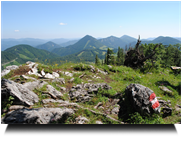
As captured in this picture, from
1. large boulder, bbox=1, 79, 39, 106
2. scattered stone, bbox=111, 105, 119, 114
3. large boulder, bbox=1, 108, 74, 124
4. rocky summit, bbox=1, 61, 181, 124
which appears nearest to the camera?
large boulder, bbox=1, 108, 74, 124

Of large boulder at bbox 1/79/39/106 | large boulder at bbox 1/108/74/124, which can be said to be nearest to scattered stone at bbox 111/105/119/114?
large boulder at bbox 1/108/74/124

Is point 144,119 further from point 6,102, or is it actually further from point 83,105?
point 6,102

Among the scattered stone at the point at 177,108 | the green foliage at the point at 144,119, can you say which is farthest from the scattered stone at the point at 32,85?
the scattered stone at the point at 177,108

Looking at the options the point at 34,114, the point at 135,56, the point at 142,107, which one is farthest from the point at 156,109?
the point at 135,56

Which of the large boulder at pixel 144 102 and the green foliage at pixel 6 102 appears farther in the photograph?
the large boulder at pixel 144 102

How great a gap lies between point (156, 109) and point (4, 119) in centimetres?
938

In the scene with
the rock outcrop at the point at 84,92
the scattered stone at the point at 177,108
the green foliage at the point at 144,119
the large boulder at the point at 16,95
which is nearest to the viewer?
the large boulder at the point at 16,95

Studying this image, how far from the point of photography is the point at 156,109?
6.69 metres

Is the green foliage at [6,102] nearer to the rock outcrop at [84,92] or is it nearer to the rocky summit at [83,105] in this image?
the rocky summit at [83,105]

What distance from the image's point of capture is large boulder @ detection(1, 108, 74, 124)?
4594mm

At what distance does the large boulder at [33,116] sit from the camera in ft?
15.1

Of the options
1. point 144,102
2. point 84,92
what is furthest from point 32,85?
point 144,102

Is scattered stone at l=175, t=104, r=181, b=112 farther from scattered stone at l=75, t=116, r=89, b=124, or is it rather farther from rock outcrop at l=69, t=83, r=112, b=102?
scattered stone at l=75, t=116, r=89, b=124

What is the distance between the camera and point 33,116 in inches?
190
